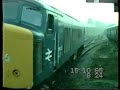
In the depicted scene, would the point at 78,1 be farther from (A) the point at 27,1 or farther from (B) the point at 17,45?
(B) the point at 17,45

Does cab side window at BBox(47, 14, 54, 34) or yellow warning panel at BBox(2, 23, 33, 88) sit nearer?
yellow warning panel at BBox(2, 23, 33, 88)

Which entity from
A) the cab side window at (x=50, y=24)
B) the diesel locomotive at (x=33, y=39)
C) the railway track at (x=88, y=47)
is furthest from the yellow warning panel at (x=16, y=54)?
the railway track at (x=88, y=47)

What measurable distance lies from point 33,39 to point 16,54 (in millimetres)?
329

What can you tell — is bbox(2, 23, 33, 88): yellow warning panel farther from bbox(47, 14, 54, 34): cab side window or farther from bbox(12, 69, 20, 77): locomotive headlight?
bbox(47, 14, 54, 34): cab side window

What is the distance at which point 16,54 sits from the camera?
4285mm

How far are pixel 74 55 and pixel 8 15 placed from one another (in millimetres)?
1185

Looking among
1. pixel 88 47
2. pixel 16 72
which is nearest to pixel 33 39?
pixel 16 72

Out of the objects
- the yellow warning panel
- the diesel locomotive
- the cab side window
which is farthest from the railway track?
the yellow warning panel

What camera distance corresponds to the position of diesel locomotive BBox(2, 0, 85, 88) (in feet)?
14.0

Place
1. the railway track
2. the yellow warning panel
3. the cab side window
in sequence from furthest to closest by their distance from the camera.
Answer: the railway track → the cab side window → the yellow warning panel

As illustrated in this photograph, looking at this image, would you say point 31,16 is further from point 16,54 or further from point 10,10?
point 16,54

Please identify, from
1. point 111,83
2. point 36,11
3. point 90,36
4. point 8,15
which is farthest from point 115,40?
point 8,15

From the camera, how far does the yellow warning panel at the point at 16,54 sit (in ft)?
14.0

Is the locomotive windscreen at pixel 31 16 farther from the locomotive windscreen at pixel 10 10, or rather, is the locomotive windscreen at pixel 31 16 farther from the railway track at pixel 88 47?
the railway track at pixel 88 47
